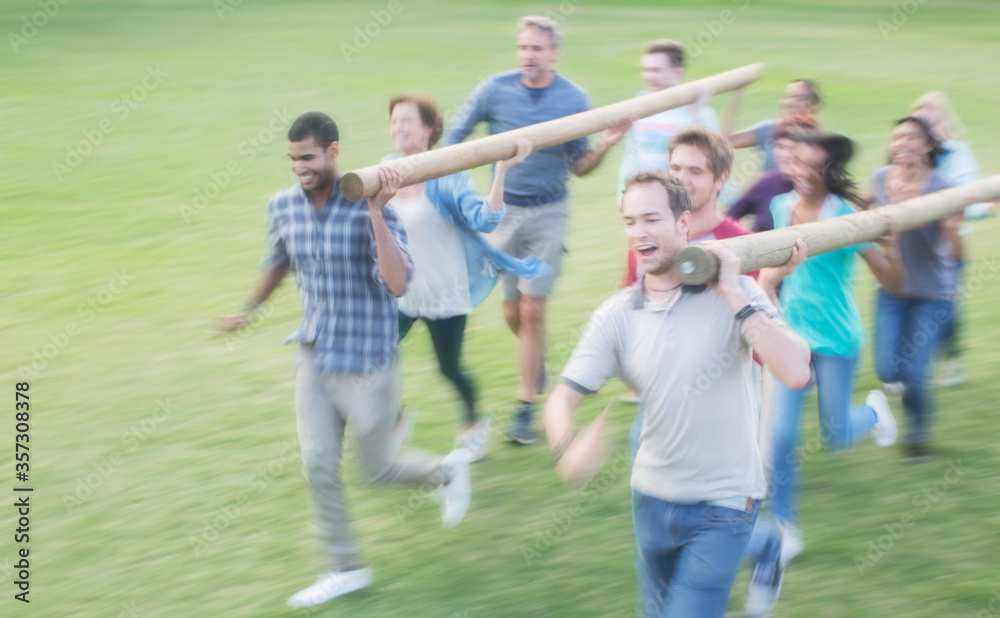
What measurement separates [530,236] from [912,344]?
96.2 inches

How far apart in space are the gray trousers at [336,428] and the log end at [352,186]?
93cm

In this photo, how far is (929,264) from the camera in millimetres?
6176

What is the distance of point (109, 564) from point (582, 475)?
10.7ft

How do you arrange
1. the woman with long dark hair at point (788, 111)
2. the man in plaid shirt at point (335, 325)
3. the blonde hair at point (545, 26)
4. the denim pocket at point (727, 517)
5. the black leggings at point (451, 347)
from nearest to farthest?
the denim pocket at point (727, 517) → the man in plaid shirt at point (335, 325) → the black leggings at point (451, 347) → the blonde hair at point (545, 26) → the woman with long dark hair at point (788, 111)

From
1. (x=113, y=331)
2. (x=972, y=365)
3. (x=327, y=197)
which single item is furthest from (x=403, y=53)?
(x=327, y=197)

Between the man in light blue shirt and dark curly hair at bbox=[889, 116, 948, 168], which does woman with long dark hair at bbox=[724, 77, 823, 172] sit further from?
the man in light blue shirt

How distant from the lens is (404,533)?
5898mm

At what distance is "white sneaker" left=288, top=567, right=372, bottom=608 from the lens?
17.0 ft

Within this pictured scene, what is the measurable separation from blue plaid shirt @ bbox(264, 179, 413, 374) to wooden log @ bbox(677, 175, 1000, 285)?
62.4 inches

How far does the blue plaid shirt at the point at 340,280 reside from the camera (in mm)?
4969

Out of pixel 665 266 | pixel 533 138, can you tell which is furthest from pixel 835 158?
pixel 665 266

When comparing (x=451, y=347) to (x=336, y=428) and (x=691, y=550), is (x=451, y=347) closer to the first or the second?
(x=336, y=428)

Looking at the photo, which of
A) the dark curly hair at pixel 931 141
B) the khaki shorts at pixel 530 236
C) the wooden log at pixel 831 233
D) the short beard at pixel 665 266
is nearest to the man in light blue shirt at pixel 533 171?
Answer: the khaki shorts at pixel 530 236

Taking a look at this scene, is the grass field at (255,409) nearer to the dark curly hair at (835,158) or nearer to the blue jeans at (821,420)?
the blue jeans at (821,420)
